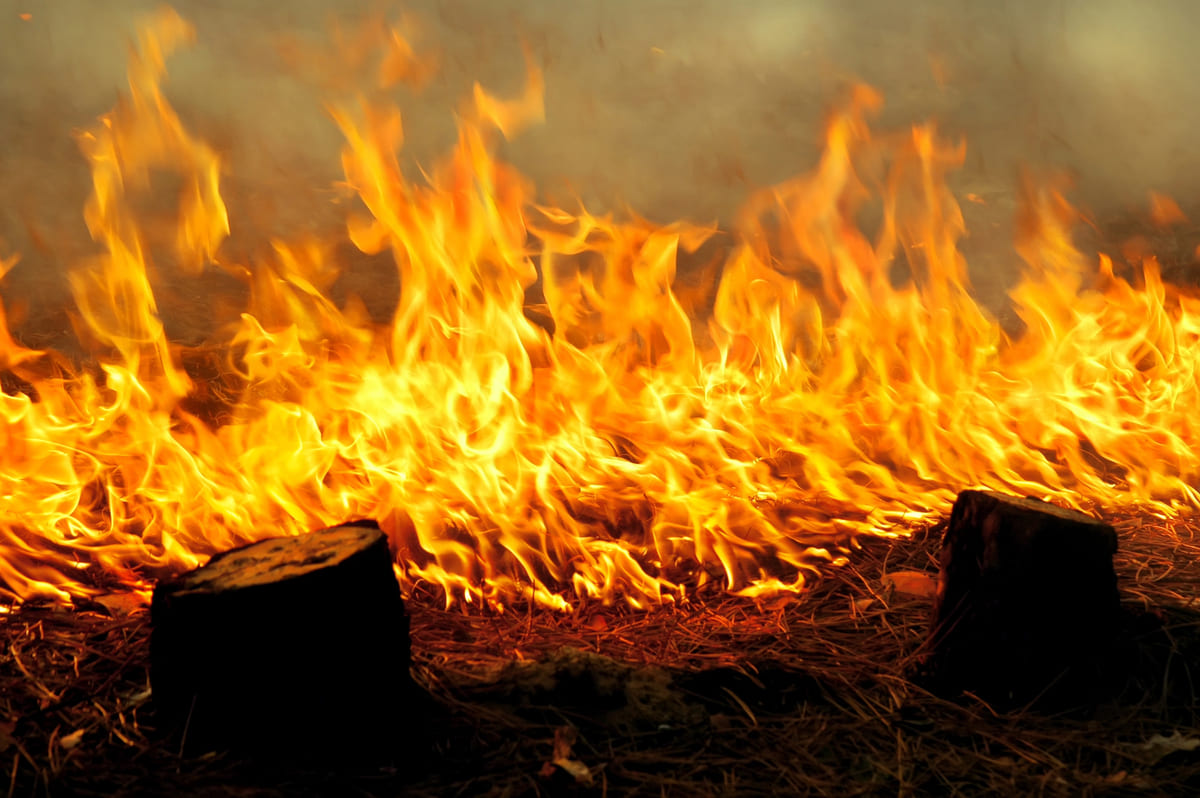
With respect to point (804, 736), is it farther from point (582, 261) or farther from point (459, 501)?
point (582, 261)

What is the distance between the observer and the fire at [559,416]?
10.6 feet

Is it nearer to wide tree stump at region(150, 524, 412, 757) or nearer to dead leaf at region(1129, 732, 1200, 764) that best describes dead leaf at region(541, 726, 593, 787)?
wide tree stump at region(150, 524, 412, 757)

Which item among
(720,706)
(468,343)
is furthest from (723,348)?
(720,706)

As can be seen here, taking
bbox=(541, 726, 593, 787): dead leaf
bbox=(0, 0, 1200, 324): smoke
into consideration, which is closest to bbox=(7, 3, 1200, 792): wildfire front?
bbox=(541, 726, 593, 787): dead leaf

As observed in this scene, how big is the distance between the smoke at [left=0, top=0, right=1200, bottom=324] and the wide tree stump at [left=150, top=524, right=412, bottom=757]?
593 cm

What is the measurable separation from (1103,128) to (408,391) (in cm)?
849

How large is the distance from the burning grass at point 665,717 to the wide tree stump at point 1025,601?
0.09 m

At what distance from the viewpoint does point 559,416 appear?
3764 millimetres

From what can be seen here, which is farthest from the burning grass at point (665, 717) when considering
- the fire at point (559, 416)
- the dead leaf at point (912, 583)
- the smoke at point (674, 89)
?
the smoke at point (674, 89)

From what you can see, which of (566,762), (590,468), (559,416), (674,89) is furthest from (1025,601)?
(674,89)

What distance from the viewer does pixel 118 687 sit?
2.37 meters

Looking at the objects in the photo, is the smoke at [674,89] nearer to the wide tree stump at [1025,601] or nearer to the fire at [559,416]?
the fire at [559,416]

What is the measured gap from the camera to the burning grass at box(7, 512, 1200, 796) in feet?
Answer: 6.90

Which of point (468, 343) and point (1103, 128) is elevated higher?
point (1103, 128)
